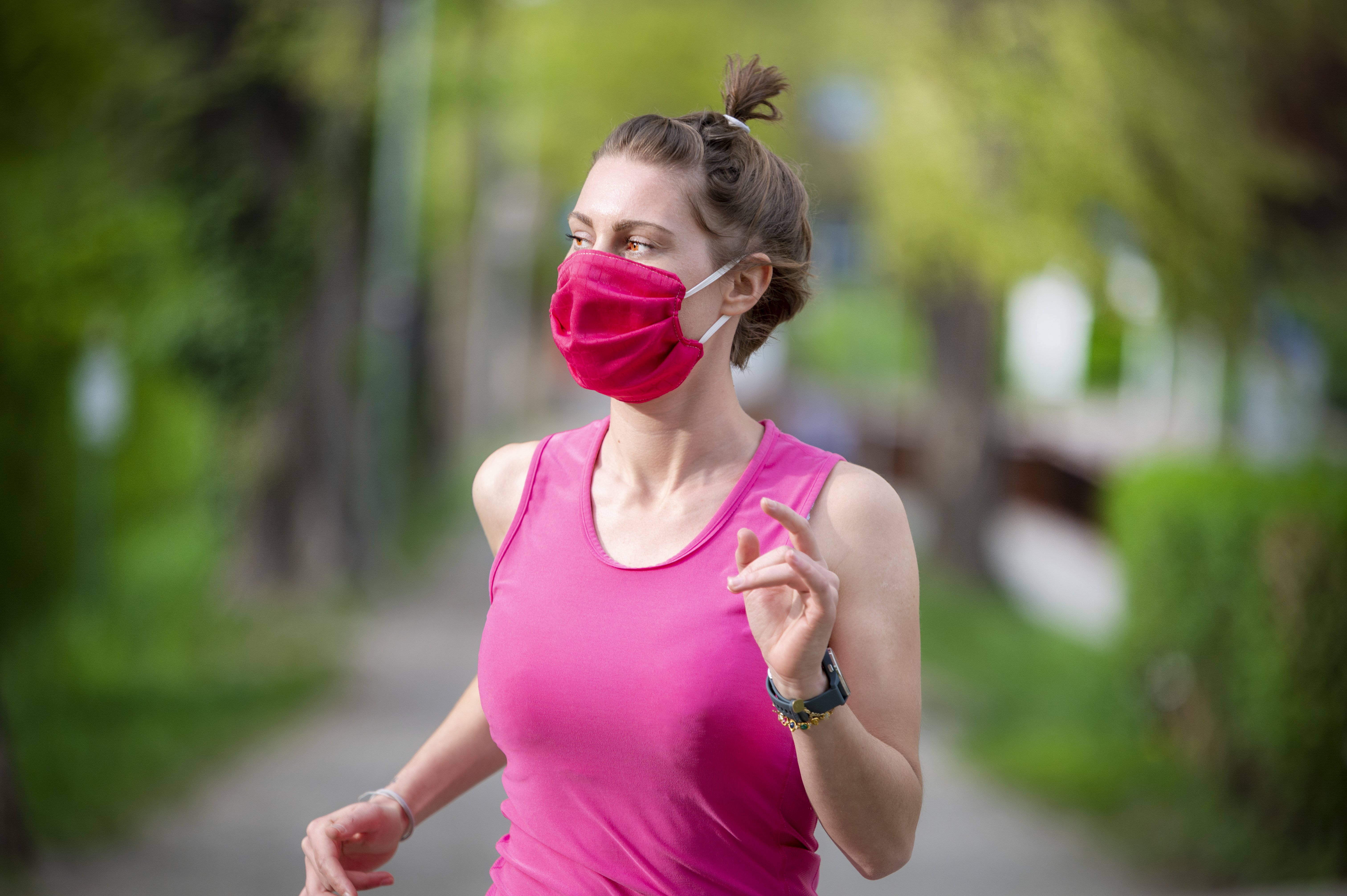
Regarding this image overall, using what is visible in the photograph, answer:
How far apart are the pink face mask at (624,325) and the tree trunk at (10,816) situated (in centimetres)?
431

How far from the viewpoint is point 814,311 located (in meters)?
34.3

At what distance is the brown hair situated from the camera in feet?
7.21

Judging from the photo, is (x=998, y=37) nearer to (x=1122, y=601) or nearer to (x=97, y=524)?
(x=1122, y=601)

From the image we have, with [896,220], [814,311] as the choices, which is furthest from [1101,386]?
[896,220]

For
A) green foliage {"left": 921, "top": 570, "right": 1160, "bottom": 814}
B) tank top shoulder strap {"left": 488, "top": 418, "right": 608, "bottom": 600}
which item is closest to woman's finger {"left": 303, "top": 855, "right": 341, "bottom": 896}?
tank top shoulder strap {"left": 488, "top": 418, "right": 608, "bottom": 600}

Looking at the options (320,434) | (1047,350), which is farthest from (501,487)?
(1047,350)

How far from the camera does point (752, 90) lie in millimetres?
2404

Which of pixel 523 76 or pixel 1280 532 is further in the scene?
pixel 523 76

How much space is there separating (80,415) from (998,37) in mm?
6314

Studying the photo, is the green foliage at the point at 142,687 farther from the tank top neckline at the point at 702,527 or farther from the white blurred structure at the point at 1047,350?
the white blurred structure at the point at 1047,350

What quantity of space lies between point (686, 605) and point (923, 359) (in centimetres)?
1713

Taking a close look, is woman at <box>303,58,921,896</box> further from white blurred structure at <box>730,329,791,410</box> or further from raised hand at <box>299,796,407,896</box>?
white blurred structure at <box>730,329,791,410</box>

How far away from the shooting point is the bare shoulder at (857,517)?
209 cm

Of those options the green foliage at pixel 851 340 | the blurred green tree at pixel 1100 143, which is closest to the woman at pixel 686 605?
the blurred green tree at pixel 1100 143
